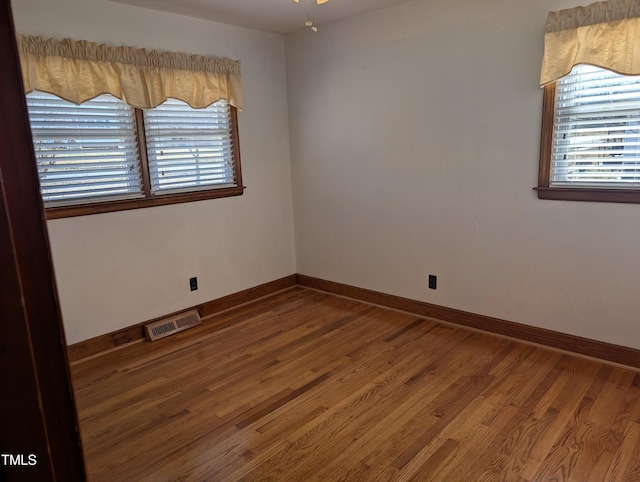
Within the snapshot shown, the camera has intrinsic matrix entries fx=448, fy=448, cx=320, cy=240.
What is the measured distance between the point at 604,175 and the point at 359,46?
218 cm

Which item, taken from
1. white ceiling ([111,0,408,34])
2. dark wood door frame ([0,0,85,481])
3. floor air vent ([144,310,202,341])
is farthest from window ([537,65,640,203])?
dark wood door frame ([0,0,85,481])

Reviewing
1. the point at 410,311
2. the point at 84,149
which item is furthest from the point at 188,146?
the point at 410,311

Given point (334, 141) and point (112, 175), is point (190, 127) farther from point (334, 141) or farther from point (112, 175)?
point (334, 141)

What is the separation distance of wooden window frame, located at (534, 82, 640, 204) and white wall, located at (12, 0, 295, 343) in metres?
2.45

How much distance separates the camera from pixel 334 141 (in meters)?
4.22

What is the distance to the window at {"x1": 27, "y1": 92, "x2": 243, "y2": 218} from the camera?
3.02 metres

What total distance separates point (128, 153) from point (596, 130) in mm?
3249

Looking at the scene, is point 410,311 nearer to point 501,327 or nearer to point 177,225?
point 501,327

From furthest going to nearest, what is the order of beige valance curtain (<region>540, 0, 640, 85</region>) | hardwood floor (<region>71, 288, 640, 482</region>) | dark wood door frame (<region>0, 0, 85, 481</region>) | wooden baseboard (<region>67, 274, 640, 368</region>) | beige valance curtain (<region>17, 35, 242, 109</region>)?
wooden baseboard (<region>67, 274, 640, 368</region>)
beige valance curtain (<region>17, 35, 242, 109</region>)
beige valance curtain (<region>540, 0, 640, 85</region>)
hardwood floor (<region>71, 288, 640, 482</region>)
dark wood door frame (<region>0, 0, 85, 481</region>)

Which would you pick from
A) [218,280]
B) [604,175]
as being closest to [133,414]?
[218,280]

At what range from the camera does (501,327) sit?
3400 millimetres

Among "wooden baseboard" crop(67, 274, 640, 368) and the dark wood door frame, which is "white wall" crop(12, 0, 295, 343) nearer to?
"wooden baseboard" crop(67, 274, 640, 368)

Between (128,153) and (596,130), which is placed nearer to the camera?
(596,130)

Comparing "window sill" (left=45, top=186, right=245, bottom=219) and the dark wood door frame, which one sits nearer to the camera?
the dark wood door frame
